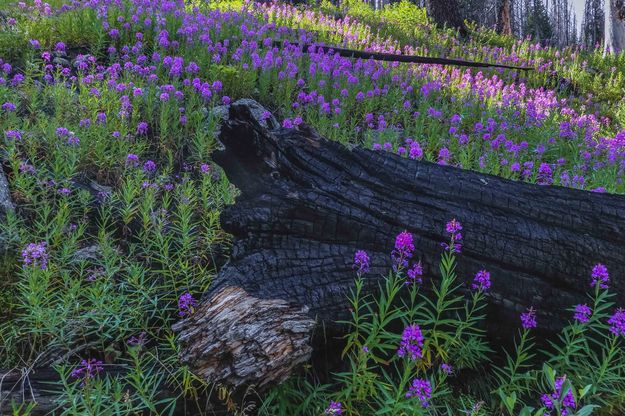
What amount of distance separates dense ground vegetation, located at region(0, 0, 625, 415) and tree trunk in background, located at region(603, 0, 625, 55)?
4.65 m

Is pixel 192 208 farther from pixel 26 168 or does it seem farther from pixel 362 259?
pixel 362 259

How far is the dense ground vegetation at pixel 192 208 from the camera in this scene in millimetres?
2521

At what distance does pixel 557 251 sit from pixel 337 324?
1.27 m

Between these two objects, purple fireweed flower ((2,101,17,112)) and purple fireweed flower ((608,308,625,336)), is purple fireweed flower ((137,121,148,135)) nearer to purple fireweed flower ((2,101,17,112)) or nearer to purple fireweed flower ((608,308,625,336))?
purple fireweed flower ((2,101,17,112))

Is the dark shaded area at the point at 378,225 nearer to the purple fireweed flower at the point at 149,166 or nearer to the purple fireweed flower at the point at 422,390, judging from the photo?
the purple fireweed flower at the point at 422,390

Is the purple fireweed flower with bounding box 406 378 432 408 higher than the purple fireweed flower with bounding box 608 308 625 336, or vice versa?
the purple fireweed flower with bounding box 608 308 625 336

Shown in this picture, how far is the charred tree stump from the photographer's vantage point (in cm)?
252

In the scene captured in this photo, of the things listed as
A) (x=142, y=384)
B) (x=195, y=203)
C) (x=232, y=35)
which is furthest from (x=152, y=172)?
(x=232, y=35)

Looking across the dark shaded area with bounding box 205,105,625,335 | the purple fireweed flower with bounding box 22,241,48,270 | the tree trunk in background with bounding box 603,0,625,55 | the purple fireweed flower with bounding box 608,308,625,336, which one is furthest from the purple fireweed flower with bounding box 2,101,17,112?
the tree trunk in background with bounding box 603,0,625,55

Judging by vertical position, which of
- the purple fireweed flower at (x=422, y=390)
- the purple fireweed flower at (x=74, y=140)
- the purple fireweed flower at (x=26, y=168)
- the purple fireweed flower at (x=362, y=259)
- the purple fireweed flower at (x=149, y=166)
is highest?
the purple fireweed flower at (x=362, y=259)

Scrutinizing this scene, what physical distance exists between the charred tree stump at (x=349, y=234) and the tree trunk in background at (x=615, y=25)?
13563 mm

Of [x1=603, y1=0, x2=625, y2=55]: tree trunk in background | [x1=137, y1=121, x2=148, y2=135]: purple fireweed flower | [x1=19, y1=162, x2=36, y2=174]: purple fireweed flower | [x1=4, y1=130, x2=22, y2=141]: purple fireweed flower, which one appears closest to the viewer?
[x1=19, y1=162, x2=36, y2=174]: purple fireweed flower

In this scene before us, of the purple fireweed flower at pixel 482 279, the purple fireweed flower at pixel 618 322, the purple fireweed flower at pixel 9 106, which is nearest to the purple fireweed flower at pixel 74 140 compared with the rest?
the purple fireweed flower at pixel 9 106

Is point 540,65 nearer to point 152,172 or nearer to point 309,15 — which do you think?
point 309,15
